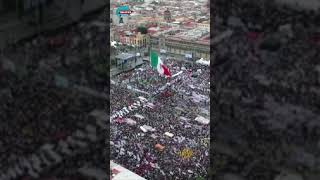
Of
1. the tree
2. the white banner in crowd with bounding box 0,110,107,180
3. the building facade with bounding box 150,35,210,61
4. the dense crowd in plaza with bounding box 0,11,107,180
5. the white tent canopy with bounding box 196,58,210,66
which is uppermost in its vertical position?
the dense crowd in plaza with bounding box 0,11,107,180

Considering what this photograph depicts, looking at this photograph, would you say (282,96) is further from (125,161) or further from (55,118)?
(125,161)

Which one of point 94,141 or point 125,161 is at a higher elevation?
point 94,141

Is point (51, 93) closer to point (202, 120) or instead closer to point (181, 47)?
point (202, 120)

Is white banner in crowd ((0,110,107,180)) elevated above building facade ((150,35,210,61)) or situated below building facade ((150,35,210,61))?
above

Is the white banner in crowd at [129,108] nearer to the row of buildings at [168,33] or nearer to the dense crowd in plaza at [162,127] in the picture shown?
the dense crowd in plaza at [162,127]

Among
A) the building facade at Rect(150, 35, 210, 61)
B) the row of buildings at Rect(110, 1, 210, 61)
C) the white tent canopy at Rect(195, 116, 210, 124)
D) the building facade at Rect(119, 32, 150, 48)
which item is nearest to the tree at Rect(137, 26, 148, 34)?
the row of buildings at Rect(110, 1, 210, 61)

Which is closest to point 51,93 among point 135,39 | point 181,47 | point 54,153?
point 54,153

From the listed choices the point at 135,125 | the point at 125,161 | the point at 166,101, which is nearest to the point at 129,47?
the point at 166,101

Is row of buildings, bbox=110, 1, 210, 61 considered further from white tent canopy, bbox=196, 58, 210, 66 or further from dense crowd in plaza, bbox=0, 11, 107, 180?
dense crowd in plaza, bbox=0, 11, 107, 180
